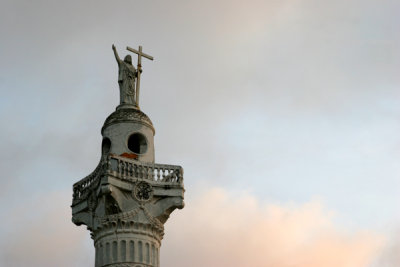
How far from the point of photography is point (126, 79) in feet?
134

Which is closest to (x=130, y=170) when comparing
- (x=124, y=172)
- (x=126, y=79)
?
(x=124, y=172)

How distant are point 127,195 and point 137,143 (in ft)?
11.5

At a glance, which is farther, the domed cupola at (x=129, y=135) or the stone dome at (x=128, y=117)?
the stone dome at (x=128, y=117)

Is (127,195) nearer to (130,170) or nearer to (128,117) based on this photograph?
(130,170)

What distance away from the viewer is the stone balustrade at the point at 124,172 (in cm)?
3629

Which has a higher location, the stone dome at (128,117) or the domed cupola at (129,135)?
the stone dome at (128,117)

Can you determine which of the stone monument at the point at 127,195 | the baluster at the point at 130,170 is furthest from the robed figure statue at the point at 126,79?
the baluster at the point at 130,170

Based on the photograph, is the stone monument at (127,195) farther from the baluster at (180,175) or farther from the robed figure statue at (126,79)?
the robed figure statue at (126,79)

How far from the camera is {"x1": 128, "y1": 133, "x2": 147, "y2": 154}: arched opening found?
3862 cm

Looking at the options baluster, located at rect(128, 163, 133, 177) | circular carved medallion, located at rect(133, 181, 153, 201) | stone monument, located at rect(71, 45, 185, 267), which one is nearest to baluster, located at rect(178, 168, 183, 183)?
stone monument, located at rect(71, 45, 185, 267)

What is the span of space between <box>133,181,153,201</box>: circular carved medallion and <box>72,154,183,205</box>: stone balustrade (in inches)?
16.9

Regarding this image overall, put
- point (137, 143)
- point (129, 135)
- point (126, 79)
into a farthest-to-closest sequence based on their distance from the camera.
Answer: point (126, 79) < point (137, 143) < point (129, 135)

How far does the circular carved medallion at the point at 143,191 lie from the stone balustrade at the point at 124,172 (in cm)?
43

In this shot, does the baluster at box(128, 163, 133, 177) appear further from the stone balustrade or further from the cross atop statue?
the cross atop statue
